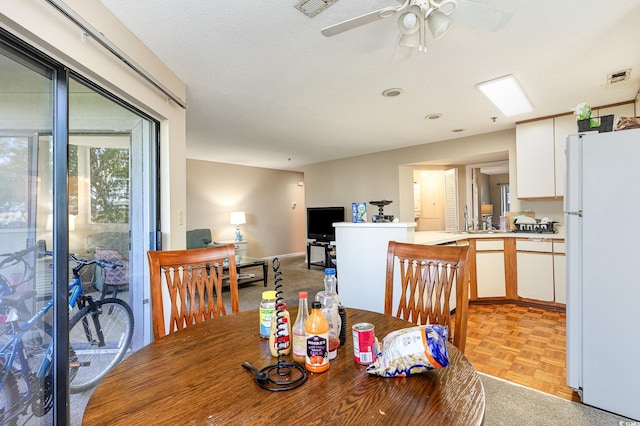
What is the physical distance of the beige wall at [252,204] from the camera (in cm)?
658

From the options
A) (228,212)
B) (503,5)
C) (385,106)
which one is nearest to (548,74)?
(503,5)

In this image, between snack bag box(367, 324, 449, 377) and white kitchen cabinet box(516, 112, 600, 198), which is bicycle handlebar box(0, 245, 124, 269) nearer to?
snack bag box(367, 324, 449, 377)

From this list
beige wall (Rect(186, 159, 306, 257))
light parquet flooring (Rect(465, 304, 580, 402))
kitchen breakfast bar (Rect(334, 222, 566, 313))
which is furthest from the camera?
beige wall (Rect(186, 159, 306, 257))

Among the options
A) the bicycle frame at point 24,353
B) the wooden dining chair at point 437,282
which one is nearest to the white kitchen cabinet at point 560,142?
the wooden dining chair at point 437,282

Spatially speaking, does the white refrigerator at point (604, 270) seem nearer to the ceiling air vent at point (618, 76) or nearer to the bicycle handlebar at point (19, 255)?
the ceiling air vent at point (618, 76)

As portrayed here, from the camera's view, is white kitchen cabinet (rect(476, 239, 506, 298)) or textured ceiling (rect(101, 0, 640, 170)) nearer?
textured ceiling (rect(101, 0, 640, 170))

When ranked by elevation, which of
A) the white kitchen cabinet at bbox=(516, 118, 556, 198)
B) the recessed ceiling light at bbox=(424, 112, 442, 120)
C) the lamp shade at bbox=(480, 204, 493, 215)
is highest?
the recessed ceiling light at bbox=(424, 112, 442, 120)

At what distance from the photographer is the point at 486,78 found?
8.71 ft

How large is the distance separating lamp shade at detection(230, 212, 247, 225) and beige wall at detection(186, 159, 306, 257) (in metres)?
0.32

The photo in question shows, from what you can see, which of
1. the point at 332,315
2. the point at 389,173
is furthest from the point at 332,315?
the point at 389,173

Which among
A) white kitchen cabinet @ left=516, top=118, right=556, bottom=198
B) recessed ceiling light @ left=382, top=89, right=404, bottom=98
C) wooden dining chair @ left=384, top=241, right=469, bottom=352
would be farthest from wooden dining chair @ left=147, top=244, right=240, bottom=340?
white kitchen cabinet @ left=516, top=118, right=556, bottom=198

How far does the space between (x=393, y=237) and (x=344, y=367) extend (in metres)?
2.02

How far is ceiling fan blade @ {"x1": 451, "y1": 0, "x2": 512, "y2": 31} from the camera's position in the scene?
4.48 feet

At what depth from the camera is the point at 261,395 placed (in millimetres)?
741
